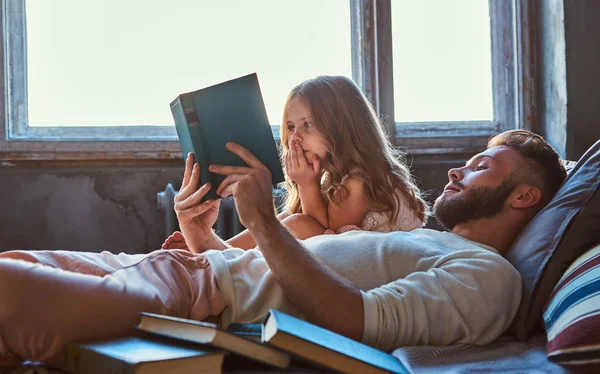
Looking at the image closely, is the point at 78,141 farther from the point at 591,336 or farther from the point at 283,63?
the point at 591,336

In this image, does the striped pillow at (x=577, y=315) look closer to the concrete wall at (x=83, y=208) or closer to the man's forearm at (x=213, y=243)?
the man's forearm at (x=213, y=243)

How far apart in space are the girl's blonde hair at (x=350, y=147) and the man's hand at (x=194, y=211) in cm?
49

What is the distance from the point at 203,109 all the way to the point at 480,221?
2.12 ft

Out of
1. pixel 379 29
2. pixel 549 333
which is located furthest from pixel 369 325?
pixel 379 29

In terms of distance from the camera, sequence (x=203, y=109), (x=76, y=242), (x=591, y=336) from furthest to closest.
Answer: (x=76, y=242) → (x=203, y=109) → (x=591, y=336)

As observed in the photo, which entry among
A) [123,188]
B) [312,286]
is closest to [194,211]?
[312,286]

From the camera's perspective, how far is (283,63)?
2.95m

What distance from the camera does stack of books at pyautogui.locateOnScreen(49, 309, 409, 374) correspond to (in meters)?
Result: 0.86

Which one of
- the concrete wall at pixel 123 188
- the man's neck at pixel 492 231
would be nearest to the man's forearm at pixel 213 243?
the man's neck at pixel 492 231

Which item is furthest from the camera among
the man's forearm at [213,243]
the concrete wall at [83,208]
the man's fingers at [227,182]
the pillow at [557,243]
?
the concrete wall at [83,208]

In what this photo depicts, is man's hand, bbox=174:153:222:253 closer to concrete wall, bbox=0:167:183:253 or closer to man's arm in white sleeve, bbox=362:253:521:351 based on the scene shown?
man's arm in white sleeve, bbox=362:253:521:351

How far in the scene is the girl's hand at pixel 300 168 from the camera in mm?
2174

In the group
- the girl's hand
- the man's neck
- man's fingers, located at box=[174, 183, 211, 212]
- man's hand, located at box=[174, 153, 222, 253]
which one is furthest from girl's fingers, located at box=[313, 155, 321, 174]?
the man's neck

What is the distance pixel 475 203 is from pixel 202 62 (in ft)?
5.48
